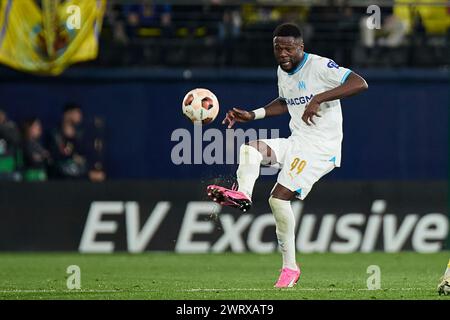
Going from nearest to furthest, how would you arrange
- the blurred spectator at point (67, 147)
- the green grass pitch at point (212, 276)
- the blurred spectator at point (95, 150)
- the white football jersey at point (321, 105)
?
the green grass pitch at point (212, 276), the white football jersey at point (321, 105), the blurred spectator at point (67, 147), the blurred spectator at point (95, 150)

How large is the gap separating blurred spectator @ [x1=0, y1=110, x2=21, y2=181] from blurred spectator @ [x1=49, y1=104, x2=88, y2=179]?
53cm

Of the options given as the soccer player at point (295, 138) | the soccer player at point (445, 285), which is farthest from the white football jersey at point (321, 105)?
the soccer player at point (445, 285)

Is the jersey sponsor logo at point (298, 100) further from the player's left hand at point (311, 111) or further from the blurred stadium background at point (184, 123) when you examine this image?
the blurred stadium background at point (184, 123)

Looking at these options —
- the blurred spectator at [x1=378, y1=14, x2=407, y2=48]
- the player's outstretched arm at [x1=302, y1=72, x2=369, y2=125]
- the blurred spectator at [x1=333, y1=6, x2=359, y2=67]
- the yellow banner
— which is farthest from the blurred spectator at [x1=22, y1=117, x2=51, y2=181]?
the player's outstretched arm at [x1=302, y1=72, x2=369, y2=125]

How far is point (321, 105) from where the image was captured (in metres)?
11.6

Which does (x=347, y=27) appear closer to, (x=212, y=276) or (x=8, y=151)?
(x=8, y=151)

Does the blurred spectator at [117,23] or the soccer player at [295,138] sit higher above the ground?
the blurred spectator at [117,23]

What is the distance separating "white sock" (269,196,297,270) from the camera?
11438 mm

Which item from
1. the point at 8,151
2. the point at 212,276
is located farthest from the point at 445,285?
the point at 8,151

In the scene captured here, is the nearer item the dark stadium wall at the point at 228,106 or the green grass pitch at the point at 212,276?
the green grass pitch at the point at 212,276

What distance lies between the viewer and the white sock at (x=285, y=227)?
37.5 feet

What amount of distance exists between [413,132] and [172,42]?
4.09 meters

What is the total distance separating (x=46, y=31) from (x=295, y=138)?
7280 millimetres

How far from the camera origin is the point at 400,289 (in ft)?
37.0
